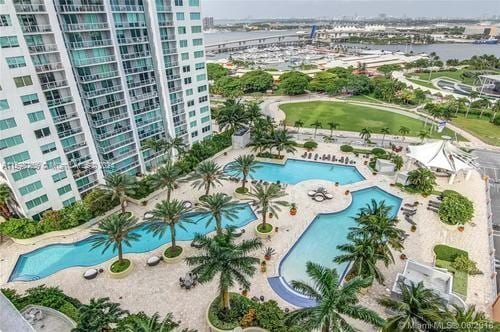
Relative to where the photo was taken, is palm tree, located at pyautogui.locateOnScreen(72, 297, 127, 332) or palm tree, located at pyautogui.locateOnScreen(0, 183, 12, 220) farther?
palm tree, located at pyautogui.locateOnScreen(0, 183, 12, 220)

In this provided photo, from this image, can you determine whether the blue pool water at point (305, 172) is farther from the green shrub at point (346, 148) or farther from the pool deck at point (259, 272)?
the green shrub at point (346, 148)

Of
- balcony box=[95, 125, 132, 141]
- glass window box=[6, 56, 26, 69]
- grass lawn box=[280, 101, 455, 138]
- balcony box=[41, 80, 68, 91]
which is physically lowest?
grass lawn box=[280, 101, 455, 138]

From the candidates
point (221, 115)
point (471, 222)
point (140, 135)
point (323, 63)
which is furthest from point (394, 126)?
point (323, 63)

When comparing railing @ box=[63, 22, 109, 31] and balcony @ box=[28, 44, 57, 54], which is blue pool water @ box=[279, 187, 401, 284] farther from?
railing @ box=[63, 22, 109, 31]

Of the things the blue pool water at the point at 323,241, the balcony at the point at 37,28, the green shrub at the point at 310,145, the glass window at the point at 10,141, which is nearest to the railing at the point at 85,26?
the balcony at the point at 37,28

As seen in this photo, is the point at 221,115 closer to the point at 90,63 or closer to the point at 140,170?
the point at 140,170

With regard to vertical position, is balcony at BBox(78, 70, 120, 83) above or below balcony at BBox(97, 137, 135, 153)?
above

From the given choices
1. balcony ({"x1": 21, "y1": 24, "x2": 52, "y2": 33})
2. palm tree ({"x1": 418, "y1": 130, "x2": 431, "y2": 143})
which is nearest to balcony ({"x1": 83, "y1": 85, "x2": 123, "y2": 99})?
balcony ({"x1": 21, "y1": 24, "x2": 52, "y2": 33})
